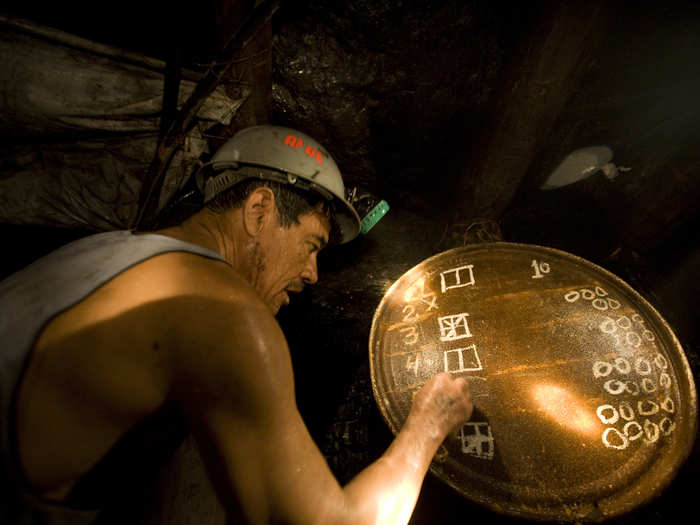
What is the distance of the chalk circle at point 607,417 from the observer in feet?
4.84

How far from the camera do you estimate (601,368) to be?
161cm

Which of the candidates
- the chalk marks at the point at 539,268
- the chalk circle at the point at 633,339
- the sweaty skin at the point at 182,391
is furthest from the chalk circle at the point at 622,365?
the sweaty skin at the point at 182,391

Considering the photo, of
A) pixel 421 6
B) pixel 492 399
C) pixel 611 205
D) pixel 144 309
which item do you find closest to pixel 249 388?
pixel 144 309

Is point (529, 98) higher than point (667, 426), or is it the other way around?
point (529, 98)

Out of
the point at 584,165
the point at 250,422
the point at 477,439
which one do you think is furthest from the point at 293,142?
the point at 584,165

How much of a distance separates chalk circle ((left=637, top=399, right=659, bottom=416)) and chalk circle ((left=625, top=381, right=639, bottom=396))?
0.14ft

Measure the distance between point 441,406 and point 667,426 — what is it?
1.11m

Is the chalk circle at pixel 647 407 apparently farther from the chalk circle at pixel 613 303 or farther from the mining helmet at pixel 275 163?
the mining helmet at pixel 275 163

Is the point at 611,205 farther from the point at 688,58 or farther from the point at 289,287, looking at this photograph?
the point at 289,287

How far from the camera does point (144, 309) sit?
41.4 inches

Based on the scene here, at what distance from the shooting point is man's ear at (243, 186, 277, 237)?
6.47ft

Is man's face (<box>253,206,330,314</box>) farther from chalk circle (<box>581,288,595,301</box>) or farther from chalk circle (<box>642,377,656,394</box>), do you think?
chalk circle (<box>642,377,656,394</box>)

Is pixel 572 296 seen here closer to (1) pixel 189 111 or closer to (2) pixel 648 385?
(2) pixel 648 385

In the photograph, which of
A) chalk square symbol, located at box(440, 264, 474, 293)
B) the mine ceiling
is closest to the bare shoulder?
chalk square symbol, located at box(440, 264, 474, 293)
